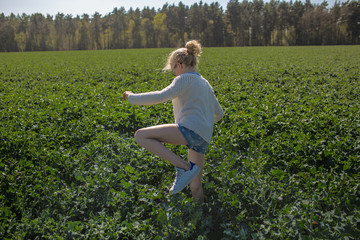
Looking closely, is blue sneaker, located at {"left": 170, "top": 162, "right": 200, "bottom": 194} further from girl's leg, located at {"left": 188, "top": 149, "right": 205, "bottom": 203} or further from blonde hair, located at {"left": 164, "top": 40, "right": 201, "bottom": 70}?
blonde hair, located at {"left": 164, "top": 40, "right": 201, "bottom": 70}

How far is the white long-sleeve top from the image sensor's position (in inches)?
114

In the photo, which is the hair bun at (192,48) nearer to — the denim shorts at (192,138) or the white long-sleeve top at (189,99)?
the white long-sleeve top at (189,99)

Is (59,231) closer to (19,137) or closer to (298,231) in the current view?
(298,231)

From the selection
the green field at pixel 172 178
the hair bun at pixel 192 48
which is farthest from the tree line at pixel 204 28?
the hair bun at pixel 192 48

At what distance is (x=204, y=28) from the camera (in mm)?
93250

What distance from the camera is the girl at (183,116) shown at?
9.63 ft

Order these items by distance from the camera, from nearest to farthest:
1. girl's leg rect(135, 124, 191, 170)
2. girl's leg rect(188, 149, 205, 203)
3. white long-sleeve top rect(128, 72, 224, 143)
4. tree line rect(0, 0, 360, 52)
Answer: white long-sleeve top rect(128, 72, 224, 143)
girl's leg rect(135, 124, 191, 170)
girl's leg rect(188, 149, 205, 203)
tree line rect(0, 0, 360, 52)

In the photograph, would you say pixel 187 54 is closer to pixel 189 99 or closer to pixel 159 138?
pixel 189 99

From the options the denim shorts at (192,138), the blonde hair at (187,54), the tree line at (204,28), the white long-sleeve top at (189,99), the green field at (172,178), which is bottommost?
the green field at (172,178)

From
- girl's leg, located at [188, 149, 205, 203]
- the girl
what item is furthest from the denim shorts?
girl's leg, located at [188, 149, 205, 203]

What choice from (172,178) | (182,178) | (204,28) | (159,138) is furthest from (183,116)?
(204,28)

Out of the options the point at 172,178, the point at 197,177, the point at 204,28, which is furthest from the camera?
the point at 204,28

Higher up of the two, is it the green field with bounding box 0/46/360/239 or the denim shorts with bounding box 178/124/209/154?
the denim shorts with bounding box 178/124/209/154

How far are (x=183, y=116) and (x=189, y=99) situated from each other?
0.66 feet
